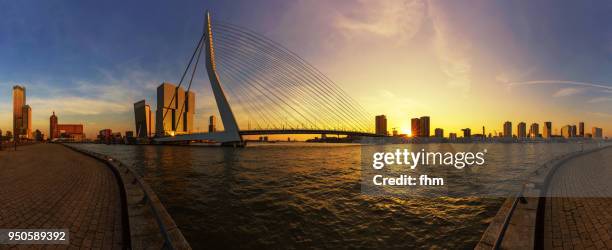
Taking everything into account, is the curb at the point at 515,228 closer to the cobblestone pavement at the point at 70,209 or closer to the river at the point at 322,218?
the river at the point at 322,218

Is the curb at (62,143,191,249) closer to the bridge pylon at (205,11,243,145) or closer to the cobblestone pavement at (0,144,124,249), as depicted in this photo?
the cobblestone pavement at (0,144,124,249)

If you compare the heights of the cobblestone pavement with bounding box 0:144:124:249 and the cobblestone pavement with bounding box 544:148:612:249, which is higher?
the cobblestone pavement with bounding box 0:144:124:249

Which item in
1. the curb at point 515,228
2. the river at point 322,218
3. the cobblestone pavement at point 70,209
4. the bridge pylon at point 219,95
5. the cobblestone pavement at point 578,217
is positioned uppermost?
the bridge pylon at point 219,95

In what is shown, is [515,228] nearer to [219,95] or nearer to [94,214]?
[94,214]

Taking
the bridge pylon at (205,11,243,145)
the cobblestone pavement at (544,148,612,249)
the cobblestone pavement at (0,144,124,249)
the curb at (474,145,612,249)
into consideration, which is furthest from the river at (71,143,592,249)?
the bridge pylon at (205,11,243,145)

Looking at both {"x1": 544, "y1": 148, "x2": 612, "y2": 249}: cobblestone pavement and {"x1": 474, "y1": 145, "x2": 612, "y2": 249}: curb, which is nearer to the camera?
{"x1": 474, "y1": 145, "x2": 612, "y2": 249}: curb

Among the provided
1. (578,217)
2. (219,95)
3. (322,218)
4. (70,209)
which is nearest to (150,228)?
(70,209)

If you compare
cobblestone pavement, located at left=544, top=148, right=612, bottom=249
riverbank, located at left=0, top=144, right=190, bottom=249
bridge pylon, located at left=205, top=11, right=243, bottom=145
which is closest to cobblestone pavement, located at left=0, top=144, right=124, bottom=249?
riverbank, located at left=0, top=144, right=190, bottom=249

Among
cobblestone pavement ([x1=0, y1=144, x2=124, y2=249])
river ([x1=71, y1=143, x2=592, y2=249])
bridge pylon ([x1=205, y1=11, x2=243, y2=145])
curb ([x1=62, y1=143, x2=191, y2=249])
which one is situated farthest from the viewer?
bridge pylon ([x1=205, y1=11, x2=243, y2=145])

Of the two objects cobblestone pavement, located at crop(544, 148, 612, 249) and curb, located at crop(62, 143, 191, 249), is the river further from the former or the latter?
cobblestone pavement, located at crop(544, 148, 612, 249)

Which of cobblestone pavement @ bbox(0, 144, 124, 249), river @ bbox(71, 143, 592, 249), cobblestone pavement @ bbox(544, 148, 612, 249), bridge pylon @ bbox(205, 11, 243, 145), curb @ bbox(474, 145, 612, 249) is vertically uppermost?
bridge pylon @ bbox(205, 11, 243, 145)

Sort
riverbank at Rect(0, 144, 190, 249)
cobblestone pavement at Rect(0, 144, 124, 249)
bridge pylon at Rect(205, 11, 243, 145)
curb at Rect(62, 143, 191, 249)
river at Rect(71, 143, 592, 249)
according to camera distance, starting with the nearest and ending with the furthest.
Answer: curb at Rect(62, 143, 191, 249) < riverbank at Rect(0, 144, 190, 249) < cobblestone pavement at Rect(0, 144, 124, 249) < river at Rect(71, 143, 592, 249) < bridge pylon at Rect(205, 11, 243, 145)

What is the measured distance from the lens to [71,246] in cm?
496

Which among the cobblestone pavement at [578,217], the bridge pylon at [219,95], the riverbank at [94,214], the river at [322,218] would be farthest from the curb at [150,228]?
the bridge pylon at [219,95]
